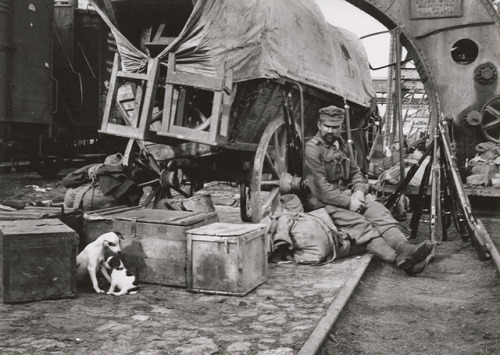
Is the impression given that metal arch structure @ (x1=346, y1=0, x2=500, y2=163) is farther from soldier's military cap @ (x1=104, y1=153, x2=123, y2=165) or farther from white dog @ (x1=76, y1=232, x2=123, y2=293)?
white dog @ (x1=76, y1=232, x2=123, y2=293)

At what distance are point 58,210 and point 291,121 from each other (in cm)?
303

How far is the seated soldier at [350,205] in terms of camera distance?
5.66 m

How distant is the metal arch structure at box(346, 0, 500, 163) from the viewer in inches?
452

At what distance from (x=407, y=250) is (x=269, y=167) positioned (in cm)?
213

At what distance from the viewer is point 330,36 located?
8.12 m

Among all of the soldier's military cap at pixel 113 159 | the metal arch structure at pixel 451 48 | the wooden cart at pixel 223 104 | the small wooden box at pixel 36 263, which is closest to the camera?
the small wooden box at pixel 36 263

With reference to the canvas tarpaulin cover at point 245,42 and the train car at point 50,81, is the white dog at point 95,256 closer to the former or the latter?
the canvas tarpaulin cover at point 245,42

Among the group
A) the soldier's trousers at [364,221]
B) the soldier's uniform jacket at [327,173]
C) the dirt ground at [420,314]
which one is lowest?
the dirt ground at [420,314]

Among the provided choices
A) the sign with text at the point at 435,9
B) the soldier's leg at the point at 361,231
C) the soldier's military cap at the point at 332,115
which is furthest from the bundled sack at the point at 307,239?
the sign with text at the point at 435,9

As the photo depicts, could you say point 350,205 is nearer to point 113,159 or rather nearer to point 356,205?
point 356,205

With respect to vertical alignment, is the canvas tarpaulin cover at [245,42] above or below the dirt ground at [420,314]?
above

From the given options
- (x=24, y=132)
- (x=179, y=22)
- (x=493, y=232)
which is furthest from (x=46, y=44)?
(x=493, y=232)

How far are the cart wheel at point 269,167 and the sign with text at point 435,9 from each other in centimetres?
570

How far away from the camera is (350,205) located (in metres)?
6.10
